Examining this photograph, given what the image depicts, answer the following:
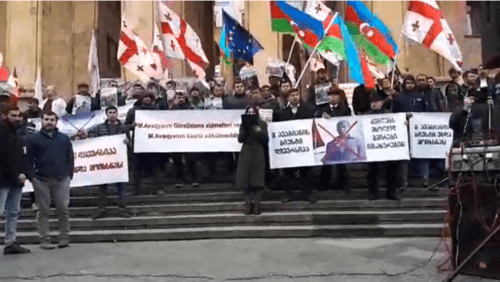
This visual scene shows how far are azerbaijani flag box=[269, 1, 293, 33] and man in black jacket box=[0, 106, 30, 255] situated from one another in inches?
251

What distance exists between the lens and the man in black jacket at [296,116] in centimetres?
1133

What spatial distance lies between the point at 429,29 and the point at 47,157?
7985 mm

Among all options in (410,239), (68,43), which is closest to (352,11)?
(410,239)

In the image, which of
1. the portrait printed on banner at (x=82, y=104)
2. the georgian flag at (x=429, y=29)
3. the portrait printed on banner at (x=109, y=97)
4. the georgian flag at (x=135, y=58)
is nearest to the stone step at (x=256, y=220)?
the portrait printed on banner at (x=82, y=104)

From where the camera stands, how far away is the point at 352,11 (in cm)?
1376

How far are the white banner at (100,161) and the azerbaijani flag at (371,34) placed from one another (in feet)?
18.5

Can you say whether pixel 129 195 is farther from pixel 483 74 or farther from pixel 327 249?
pixel 483 74

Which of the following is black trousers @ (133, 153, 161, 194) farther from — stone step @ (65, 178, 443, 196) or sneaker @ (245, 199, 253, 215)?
sneaker @ (245, 199, 253, 215)

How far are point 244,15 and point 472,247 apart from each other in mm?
15595

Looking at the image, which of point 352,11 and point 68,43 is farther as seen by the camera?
point 68,43

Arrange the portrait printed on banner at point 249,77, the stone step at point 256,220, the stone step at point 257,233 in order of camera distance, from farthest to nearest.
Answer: the portrait printed on banner at point 249,77, the stone step at point 256,220, the stone step at point 257,233

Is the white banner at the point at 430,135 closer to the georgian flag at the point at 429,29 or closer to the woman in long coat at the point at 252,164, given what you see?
the georgian flag at the point at 429,29

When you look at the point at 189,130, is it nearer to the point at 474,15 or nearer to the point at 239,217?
the point at 239,217

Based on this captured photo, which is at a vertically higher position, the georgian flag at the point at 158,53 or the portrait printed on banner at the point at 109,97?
the georgian flag at the point at 158,53
